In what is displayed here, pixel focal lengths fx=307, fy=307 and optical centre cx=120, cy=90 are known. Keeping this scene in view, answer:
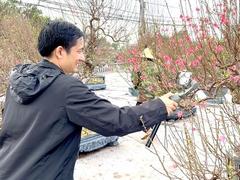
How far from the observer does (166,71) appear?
3.67 meters

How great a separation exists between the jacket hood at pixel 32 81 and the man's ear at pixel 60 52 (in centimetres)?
5

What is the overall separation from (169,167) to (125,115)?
286cm

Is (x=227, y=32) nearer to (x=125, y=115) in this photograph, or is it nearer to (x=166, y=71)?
(x=125, y=115)

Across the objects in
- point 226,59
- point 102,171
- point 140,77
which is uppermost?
point 226,59

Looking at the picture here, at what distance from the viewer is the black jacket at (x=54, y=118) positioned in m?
1.34

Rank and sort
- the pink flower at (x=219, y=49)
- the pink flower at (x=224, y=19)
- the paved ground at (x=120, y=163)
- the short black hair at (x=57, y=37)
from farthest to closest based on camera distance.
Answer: the paved ground at (x=120, y=163)
the pink flower at (x=219, y=49)
the pink flower at (x=224, y=19)
the short black hair at (x=57, y=37)

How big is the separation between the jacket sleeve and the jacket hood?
0.11 metres

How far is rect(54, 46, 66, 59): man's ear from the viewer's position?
1449 millimetres

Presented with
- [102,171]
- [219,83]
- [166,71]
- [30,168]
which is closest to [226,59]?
[219,83]

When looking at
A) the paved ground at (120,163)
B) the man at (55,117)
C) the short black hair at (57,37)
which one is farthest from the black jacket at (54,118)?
the paved ground at (120,163)

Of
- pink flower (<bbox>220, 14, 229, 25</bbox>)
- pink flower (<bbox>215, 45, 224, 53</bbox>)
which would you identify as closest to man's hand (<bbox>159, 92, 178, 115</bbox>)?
pink flower (<bbox>220, 14, 229, 25</bbox>)

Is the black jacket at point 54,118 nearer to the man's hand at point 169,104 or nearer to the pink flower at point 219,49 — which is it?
the man's hand at point 169,104

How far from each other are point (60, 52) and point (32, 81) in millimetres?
202

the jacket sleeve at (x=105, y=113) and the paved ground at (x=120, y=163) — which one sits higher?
the jacket sleeve at (x=105, y=113)
